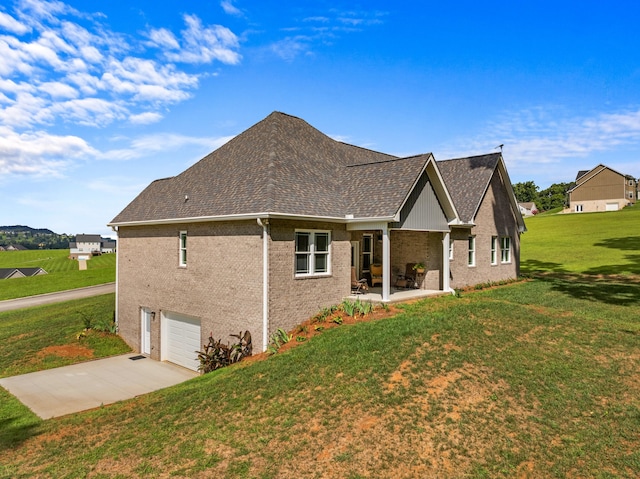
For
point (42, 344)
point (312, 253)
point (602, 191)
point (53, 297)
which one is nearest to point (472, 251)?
point (312, 253)

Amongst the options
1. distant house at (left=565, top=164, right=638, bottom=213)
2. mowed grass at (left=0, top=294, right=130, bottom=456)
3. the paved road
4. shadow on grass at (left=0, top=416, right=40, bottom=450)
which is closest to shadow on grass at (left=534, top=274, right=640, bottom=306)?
shadow on grass at (left=0, top=416, right=40, bottom=450)

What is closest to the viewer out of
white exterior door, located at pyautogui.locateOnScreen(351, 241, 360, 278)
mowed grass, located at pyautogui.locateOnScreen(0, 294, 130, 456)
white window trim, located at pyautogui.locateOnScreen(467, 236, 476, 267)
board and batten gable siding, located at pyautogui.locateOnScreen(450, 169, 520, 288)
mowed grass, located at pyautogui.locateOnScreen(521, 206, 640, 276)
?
mowed grass, located at pyautogui.locateOnScreen(0, 294, 130, 456)

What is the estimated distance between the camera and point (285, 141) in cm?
1816

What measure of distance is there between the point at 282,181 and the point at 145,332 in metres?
10.9

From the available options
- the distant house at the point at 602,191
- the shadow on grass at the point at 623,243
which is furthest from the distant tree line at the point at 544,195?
the shadow on grass at the point at 623,243

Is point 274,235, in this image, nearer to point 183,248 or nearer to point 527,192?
point 183,248

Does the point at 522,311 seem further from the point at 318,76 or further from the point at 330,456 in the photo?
the point at 318,76

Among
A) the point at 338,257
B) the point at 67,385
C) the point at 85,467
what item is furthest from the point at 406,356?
the point at 67,385

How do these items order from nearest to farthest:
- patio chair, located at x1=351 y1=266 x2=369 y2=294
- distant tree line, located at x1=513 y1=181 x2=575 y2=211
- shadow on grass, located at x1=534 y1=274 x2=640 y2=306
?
patio chair, located at x1=351 y1=266 x2=369 y2=294 → shadow on grass, located at x1=534 y1=274 x2=640 y2=306 → distant tree line, located at x1=513 y1=181 x2=575 y2=211

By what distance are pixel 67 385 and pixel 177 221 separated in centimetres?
733

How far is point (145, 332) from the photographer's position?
20.0 meters

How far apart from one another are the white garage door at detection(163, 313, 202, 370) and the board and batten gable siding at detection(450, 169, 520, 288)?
13248 mm

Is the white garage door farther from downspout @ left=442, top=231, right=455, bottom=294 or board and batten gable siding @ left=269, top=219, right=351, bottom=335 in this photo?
downspout @ left=442, top=231, right=455, bottom=294

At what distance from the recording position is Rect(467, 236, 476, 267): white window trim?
22.8 metres
